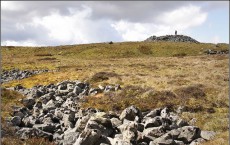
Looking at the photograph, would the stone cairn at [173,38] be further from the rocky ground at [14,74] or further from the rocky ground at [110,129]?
the rocky ground at [110,129]

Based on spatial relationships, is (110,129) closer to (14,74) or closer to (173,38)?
(14,74)

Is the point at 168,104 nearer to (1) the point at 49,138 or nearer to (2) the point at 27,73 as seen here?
(1) the point at 49,138

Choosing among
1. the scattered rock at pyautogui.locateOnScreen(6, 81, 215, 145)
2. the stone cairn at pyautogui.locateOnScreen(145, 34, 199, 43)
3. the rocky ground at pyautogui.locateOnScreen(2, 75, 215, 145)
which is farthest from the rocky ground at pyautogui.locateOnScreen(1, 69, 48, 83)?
the stone cairn at pyautogui.locateOnScreen(145, 34, 199, 43)

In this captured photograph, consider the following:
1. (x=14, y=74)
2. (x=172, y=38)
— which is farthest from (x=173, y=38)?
(x=14, y=74)

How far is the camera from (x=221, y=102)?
34938mm

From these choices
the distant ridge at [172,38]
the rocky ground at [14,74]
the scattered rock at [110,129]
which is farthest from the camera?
the distant ridge at [172,38]

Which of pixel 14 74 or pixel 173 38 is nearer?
pixel 14 74

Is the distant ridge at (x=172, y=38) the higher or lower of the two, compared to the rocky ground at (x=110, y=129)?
higher

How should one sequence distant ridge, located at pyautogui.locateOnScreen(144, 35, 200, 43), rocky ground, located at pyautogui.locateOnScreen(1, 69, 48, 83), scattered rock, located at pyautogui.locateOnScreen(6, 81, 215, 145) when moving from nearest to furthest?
scattered rock, located at pyautogui.locateOnScreen(6, 81, 215, 145), rocky ground, located at pyautogui.locateOnScreen(1, 69, 48, 83), distant ridge, located at pyautogui.locateOnScreen(144, 35, 200, 43)

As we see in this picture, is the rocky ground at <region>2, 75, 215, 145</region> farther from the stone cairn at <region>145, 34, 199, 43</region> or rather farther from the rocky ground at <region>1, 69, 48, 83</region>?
the stone cairn at <region>145, 34, 199, 43</region>

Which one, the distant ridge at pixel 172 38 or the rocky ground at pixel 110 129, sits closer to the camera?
the rocky ground at pixel 110 129

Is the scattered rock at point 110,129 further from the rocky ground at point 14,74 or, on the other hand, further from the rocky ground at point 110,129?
the rocky ground at point 14,74

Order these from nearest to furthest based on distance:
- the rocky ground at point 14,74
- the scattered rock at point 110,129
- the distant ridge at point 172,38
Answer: the scattered rock at point 110,129 < the rocky ground at point 14,74 < the distant ridge at point 172,38

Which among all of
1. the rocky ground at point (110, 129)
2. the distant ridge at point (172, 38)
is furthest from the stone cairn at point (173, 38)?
the rocky ground at point (110, 129)
